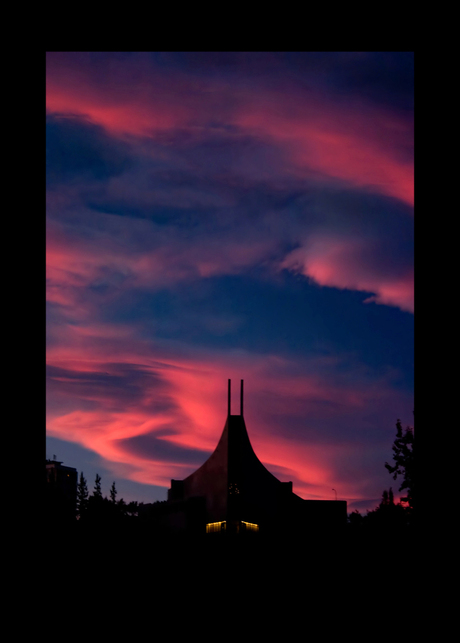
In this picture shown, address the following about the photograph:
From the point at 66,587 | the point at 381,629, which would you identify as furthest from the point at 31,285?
the point at 381,629

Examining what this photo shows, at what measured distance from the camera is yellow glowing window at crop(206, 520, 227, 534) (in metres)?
39.8

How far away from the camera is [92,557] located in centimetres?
589

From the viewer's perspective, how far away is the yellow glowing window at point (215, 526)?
39.8 meters

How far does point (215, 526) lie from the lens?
131 ft

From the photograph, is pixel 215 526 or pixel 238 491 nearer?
pixel 215 526

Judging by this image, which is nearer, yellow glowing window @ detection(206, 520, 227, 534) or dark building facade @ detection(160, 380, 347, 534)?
dark building facade @ detection(160, 380, 347, 534)

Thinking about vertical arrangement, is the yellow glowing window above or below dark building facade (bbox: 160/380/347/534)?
below

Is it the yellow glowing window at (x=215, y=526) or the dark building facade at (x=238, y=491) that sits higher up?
the dark building facade at (x=238, y=491)

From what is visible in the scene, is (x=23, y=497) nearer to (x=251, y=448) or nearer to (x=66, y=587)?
(x=66, y=587)

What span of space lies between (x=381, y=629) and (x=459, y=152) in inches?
159

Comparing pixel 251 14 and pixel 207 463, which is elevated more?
pixel 251 14

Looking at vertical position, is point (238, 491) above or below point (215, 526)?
above

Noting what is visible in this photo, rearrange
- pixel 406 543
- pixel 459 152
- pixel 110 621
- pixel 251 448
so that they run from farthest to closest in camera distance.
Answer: pixel 251 448 → pixel 110 621 → pixel 406 543 → pixel 459 152

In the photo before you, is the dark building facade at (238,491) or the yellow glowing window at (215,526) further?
the yellow glowing window at (215,526)
